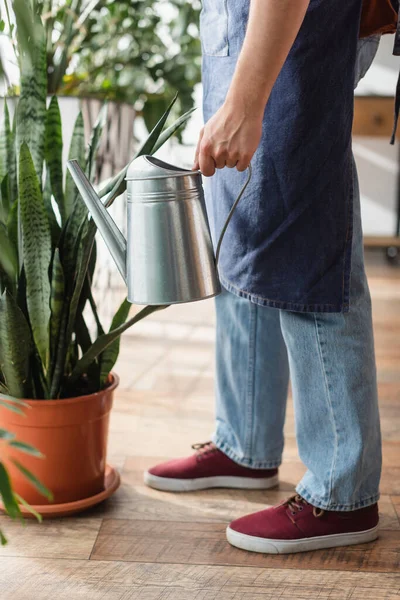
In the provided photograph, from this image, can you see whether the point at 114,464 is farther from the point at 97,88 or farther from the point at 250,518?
the point at 97,88

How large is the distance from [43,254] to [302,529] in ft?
1.91

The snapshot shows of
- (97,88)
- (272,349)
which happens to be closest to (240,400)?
(272,349)

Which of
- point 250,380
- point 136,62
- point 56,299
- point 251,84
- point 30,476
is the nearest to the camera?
point 30,476

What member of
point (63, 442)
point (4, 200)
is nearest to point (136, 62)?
point (4, 200)

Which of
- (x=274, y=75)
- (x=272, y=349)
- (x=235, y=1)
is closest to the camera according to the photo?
(x=274, y=75)

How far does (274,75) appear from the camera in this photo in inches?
35.8

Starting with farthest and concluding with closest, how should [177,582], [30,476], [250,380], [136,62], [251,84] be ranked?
1. [136,62]
2. [250,380]
3. [177,582]
4. [251,84]
5. [30,476]

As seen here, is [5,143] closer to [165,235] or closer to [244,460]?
[165,235]

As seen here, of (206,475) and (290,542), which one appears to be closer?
(290,542)

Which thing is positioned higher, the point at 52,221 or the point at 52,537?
the point at 52,221

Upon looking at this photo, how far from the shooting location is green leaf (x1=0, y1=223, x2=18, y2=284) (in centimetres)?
108

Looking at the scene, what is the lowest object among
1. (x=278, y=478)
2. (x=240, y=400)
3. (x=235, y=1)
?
(x=278, y=478)

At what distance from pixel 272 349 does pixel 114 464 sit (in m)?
0.40

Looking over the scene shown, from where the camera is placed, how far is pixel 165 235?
94 centimetres
